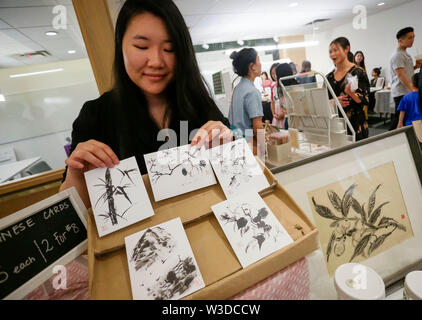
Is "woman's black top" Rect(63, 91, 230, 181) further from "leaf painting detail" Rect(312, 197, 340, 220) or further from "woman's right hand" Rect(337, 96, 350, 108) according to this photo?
"woman's right hand" Rect(337, 96, 350, 108)

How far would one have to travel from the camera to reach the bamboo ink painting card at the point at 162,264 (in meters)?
0.37

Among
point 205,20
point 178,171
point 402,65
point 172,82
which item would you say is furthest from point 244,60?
point 205,20

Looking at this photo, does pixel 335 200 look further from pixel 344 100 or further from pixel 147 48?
pixel 344 100

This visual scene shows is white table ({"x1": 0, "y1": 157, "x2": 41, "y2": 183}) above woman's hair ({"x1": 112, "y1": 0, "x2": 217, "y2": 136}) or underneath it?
underneath

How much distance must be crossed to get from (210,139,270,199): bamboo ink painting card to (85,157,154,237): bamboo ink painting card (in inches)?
7.4

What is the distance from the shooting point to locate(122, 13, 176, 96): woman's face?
24.4 inches

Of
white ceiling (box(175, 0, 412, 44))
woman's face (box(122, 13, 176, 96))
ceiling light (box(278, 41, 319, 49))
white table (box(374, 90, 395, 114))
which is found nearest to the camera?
woman's face (box(122, 13, 176, 96))

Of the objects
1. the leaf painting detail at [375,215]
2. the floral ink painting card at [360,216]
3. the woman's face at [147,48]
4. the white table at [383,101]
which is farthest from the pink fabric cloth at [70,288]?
the white table at [383,101]

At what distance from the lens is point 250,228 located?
1.50 feet

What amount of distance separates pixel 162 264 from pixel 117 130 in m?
0.49

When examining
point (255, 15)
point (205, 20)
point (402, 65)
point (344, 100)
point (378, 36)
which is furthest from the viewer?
point (378, 36)

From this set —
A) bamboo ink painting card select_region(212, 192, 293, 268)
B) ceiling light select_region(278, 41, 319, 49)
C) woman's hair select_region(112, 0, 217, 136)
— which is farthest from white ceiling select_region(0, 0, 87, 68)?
ceiling light select_region(278, 41, 319, 49)

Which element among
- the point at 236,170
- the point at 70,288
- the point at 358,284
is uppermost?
the point at 236,170

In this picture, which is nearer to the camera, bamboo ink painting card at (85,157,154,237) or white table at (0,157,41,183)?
bamboo ink painting card at (85,157,154,237)
